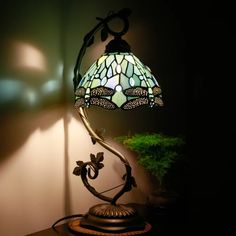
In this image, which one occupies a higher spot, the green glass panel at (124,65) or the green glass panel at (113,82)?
the green glass panel at (124,65)

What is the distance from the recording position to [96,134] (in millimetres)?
1368

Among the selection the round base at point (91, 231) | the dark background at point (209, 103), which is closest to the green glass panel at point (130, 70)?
the round base at point (91, 231)

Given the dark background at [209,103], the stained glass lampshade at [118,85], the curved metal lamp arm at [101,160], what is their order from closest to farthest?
the stained glass lampshade at [118,85]
the curved metal lamp arm at [101,160]
the dark background at [209,103]

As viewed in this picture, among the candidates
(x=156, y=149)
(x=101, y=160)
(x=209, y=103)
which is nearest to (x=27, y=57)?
(x=101, y=160)

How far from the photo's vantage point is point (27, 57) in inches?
55.1

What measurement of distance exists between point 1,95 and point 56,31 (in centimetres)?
35

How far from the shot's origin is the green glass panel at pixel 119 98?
1.28 m

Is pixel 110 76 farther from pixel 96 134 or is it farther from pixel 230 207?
pixel 230 207

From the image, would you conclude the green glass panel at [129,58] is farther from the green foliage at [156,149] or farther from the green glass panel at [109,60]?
the green foliage at [156,149]

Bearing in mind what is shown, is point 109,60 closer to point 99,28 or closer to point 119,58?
point 119,58

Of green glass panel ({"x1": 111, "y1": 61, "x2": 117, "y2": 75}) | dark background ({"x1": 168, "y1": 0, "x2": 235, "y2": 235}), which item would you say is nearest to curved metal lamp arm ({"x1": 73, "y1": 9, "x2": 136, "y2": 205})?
green glass panel ({"x1": 111, "y1": 61, "x2": 117, "y2": 75})

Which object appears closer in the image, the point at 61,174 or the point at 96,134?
the point at 96,134

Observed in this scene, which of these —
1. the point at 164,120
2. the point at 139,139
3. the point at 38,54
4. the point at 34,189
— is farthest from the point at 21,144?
the point at 164,120

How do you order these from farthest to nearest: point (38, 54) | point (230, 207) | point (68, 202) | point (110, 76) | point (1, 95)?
point (230, 207)
point (68, 202)
point (38, 54)
point (1, 95)
point (110, 76)
